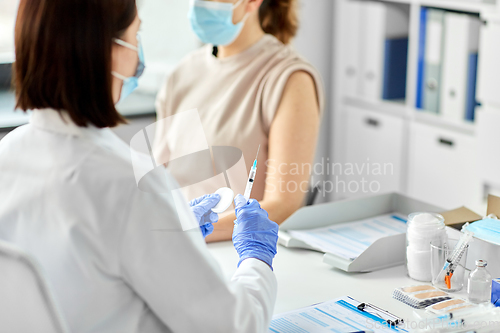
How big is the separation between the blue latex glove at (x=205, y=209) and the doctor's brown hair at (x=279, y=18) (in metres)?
0.86

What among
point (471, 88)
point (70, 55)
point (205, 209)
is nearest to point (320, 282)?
point (205, 209)

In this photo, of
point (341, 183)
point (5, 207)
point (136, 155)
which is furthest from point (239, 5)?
point (341, 183)

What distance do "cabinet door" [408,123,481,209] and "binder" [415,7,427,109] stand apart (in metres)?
0.12

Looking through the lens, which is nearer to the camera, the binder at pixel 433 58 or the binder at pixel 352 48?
the binder at pixel 433 58

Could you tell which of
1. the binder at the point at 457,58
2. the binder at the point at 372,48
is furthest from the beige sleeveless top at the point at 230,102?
the binder at the point at 372,48

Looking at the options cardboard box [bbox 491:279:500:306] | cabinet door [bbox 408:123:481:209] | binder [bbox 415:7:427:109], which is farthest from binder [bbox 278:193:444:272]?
binder [bbox 415:7:427:109]

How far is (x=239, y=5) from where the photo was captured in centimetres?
169

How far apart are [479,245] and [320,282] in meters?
0.32

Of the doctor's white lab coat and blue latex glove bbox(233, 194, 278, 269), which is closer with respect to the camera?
the doctor's white lab coat

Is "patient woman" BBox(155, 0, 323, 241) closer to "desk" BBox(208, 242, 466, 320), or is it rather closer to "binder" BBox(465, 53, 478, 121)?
"desk" BBox(208, 242, 466, 320)

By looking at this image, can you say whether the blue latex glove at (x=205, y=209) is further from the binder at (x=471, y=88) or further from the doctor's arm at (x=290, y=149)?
the binder at (x=471, y=88)

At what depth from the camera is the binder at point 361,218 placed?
1205mm

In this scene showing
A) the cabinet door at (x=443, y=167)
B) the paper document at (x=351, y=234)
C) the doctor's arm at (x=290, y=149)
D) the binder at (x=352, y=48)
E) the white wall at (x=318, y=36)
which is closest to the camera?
the paper document at (x=351, y=234)

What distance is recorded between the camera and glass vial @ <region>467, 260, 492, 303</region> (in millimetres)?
1045
